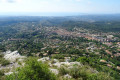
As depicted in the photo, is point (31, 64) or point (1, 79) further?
point (1, 79)

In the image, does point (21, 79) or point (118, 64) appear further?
point (118, 64)

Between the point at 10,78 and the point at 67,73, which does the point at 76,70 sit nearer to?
the point at 67,73

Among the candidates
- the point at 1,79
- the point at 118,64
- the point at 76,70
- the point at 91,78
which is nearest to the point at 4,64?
the point at 1,79

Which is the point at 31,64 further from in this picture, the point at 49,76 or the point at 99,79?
the point at 99,79

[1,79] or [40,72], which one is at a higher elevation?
[40,72]

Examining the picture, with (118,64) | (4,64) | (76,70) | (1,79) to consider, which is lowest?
(118,64)

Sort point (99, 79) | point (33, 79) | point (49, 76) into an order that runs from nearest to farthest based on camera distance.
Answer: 1. point (33, 79)
2. point (49, 76)
3. point (99, 79)

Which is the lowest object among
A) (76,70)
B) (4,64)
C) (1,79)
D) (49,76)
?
(4,64)

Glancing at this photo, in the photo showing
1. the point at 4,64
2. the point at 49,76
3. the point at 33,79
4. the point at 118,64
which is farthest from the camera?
the point at 118,64

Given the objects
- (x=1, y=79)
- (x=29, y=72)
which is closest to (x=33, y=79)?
(x=29, y=72)
